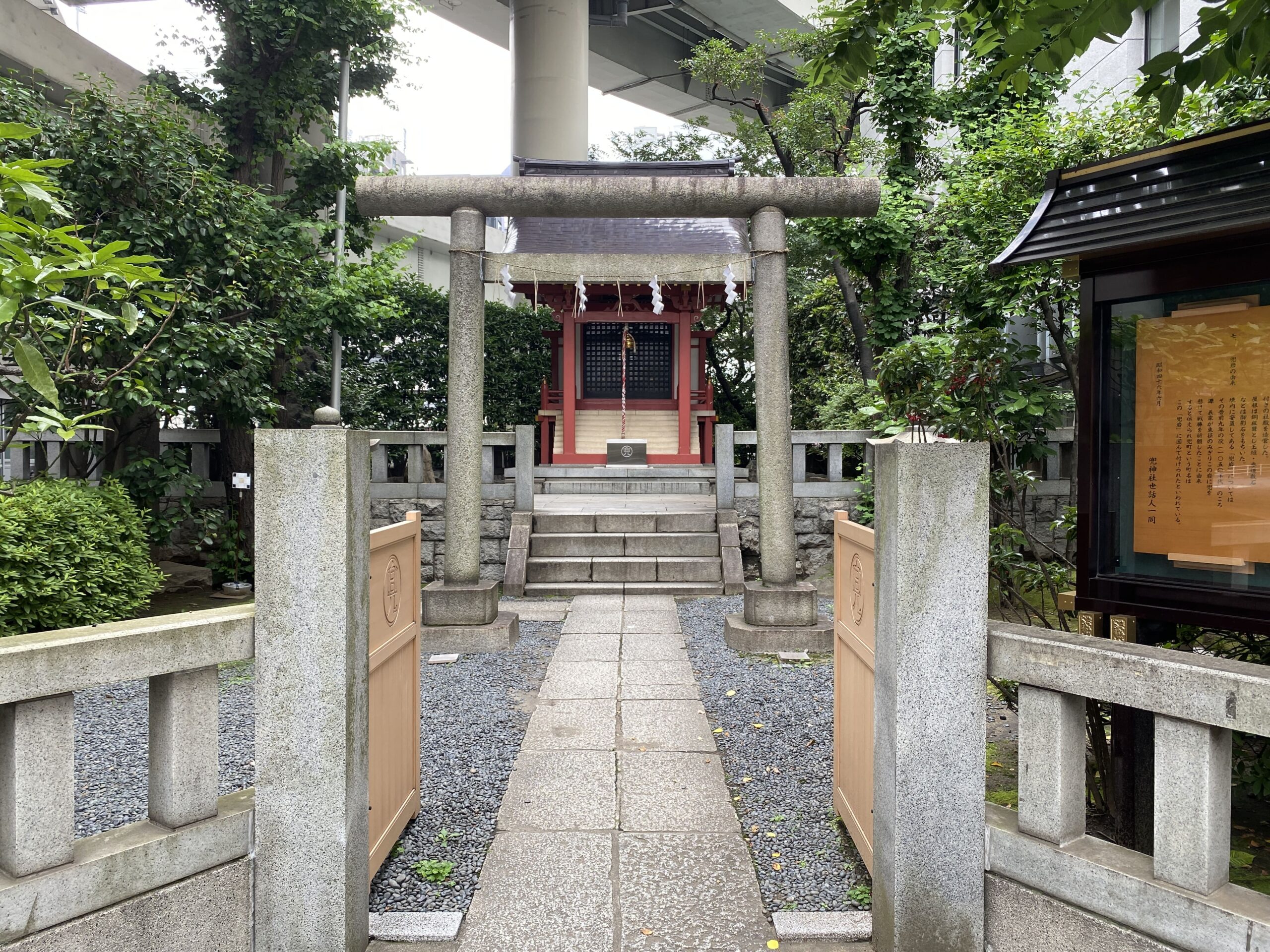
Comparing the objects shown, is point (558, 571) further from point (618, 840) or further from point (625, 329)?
point (625, 329)

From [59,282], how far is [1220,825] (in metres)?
3.42

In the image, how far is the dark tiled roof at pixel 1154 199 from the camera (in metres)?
2.63

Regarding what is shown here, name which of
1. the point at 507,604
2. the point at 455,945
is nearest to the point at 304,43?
the point at 507,604

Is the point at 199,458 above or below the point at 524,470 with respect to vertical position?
above

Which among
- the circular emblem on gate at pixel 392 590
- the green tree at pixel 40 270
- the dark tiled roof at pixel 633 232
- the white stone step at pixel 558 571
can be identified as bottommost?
the white stone step at pixel 558 571

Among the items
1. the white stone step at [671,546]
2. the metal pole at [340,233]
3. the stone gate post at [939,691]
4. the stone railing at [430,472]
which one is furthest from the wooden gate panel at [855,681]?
the metal pole at [340,233]

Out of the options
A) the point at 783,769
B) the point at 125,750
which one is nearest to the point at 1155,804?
the point at 783,769

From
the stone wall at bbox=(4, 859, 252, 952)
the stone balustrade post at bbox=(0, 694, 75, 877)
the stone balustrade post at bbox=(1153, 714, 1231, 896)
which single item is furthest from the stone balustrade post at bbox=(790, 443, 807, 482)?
the stone balustrade post at bbox=(0, 694, 75, 877)

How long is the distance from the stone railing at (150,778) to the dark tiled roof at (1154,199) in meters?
3.28

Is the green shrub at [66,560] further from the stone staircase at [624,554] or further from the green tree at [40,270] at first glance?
the stone staircase at [624,554]

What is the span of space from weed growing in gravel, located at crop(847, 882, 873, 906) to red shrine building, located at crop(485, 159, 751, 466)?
12.5m

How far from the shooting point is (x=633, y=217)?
22.6ft

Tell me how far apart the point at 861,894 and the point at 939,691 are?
1102mm

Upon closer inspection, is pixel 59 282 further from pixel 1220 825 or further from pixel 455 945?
pixel 1220 825
